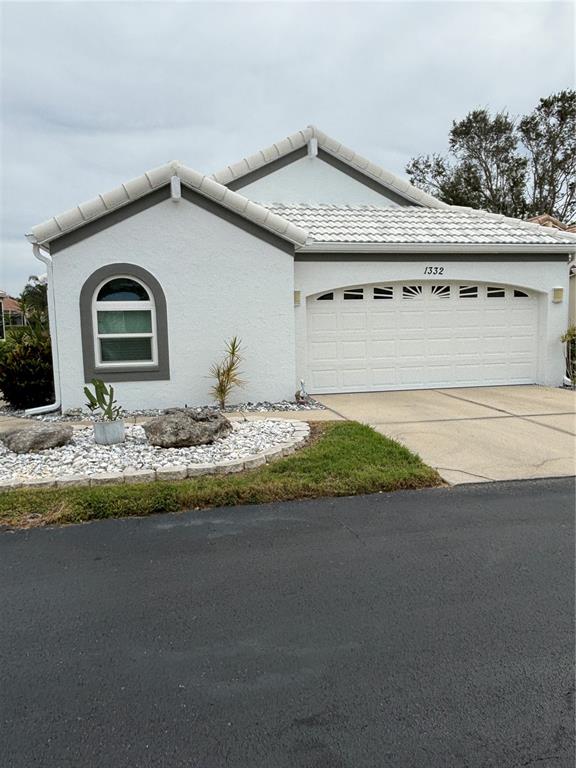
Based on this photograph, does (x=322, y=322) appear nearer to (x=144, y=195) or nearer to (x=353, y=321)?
(x=353, y=321)

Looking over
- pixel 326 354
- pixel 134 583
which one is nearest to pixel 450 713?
pixel 134 583

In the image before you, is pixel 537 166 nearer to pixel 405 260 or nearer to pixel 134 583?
pixel 405 260

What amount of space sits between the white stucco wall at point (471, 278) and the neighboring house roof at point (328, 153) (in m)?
3.39

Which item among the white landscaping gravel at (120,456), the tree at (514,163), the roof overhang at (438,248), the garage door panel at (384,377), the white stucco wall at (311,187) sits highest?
the tree at (514,163)

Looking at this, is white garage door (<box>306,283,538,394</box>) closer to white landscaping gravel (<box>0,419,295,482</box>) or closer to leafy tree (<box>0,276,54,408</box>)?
white landscaping gravel (<box>0,419,295,482</box>)

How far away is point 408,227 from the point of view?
1224 cm

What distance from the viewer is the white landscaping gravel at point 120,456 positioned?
595 cm

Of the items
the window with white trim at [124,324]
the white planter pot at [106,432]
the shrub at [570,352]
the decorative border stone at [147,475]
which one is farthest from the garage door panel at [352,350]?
the white planter pot at [106,432]

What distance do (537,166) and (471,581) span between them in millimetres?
34071

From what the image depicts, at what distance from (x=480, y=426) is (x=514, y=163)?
29.3 metres

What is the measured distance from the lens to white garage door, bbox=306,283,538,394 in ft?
37.6

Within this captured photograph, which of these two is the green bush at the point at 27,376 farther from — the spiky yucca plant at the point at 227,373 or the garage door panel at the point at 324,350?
the garage door panel at the point at 324,350

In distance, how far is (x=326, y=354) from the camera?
11.4m

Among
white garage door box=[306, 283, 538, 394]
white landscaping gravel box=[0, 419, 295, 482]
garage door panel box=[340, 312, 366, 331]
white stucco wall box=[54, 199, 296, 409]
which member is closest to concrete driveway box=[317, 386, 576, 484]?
white garage door box=[306, 283, 538, 394]
